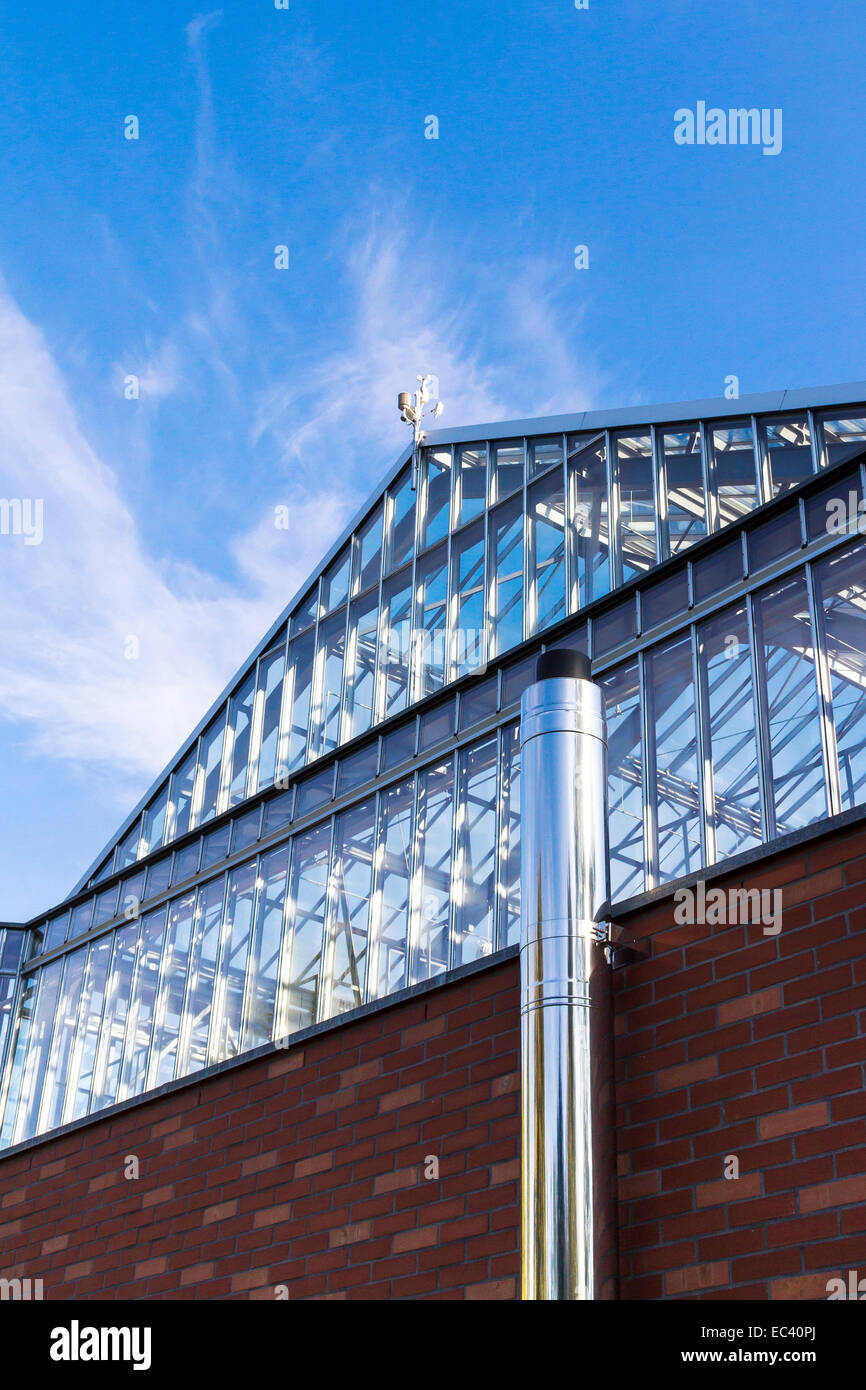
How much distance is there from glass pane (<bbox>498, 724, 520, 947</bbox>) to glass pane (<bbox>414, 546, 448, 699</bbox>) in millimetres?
4251

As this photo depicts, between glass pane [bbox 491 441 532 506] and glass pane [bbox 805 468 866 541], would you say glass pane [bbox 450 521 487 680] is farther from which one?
glass pane [bbox 805 468 866 541]

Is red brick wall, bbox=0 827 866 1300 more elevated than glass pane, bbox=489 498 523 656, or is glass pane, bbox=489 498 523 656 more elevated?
glass pane, bbox=489 498 523 656

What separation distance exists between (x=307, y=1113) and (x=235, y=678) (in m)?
11.1

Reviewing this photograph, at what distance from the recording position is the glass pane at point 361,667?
602 inches

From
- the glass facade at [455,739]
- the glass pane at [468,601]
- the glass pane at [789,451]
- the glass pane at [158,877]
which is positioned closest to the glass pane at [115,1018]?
the glass facade at [455,739]

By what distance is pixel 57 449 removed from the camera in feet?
57.7

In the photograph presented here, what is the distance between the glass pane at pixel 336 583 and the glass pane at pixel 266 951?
5.59 m

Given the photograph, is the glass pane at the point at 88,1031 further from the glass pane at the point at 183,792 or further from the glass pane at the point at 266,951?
the glass pane at the point at 183,792

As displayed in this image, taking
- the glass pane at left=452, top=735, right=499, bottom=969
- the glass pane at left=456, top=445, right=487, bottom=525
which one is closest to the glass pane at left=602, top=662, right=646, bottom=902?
the glass pane at left=452, top=735, right=499, bottom=969

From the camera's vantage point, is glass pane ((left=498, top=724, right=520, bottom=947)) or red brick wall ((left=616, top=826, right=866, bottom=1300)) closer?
red brick wall ((left=616, top=826, right=866, bottom=1300))

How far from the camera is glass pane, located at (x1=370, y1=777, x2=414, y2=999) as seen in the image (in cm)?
998
